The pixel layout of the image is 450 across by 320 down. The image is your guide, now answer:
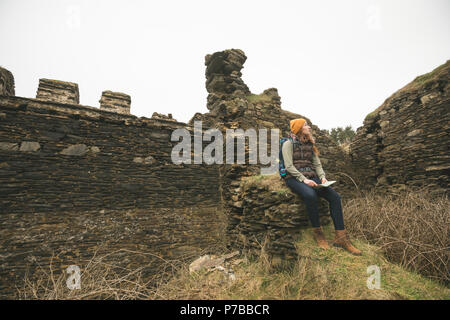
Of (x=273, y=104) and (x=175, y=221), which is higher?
(x=273, y=104)

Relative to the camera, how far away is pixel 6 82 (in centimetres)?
461

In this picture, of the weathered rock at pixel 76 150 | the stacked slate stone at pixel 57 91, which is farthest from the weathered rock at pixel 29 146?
the stacked slate stone at pixel 57 91

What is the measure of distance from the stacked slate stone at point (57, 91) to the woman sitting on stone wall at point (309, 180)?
235 inches

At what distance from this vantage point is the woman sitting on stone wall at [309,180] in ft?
9.16

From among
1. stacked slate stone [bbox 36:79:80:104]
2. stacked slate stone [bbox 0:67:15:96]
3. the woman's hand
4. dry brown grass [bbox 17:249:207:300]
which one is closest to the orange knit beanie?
the woman's hand

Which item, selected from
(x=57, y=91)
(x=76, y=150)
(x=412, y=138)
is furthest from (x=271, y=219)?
(x=57, y=91)

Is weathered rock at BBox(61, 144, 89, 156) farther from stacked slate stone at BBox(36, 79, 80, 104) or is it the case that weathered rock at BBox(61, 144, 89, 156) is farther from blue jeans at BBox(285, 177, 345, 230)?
blue jeans at BBox(285, 177, 345, 230)

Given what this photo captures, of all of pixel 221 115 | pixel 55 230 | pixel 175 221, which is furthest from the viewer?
pixel 221 115

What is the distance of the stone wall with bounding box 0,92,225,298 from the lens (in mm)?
3588

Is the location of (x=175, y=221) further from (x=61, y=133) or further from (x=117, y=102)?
(x=117, y=102)

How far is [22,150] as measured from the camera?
379 centimetres

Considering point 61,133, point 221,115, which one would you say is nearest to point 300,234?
point 221,115
